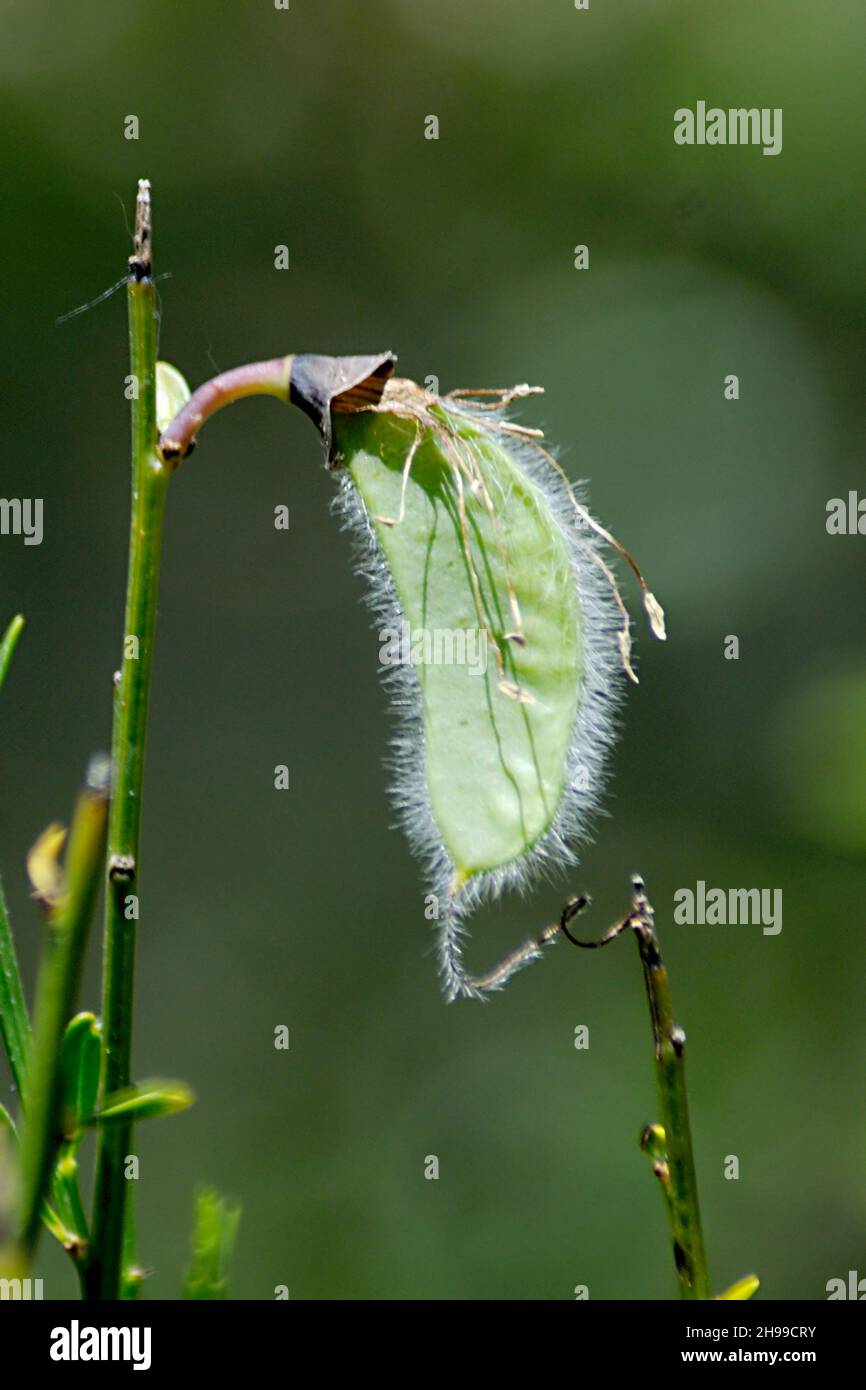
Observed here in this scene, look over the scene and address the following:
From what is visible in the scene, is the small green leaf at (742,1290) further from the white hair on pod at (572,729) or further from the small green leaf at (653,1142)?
the white hair on pod at (572,729)

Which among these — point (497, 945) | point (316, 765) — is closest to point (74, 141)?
point (316, 765)

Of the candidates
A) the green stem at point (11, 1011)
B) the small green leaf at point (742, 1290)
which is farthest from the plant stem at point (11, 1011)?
the small green leaf at point (742, 1290)

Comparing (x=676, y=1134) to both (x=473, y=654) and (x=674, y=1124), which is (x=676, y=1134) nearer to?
(x=674, y=1124)

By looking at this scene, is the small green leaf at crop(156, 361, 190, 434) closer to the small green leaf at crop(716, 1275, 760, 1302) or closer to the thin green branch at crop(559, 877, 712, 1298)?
the thin green branch at crop(559, 877, 712, 1298)

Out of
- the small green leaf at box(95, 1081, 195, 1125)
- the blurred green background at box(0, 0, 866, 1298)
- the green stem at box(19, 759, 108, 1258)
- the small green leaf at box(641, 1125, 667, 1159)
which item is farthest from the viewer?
the blurred green background at box(0, 0, 866, 1298)

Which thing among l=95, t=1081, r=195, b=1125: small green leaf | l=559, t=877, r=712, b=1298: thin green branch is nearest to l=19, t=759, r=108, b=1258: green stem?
l=95, t=1081, r=195, b=1125: small green leaf

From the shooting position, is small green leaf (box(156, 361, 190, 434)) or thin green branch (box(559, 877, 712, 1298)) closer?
thin green branch (box(559, 877, 712, 1298))

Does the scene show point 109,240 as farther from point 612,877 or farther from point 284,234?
point 612,877

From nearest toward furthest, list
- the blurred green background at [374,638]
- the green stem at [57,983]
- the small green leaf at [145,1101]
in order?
1. the green stem at [57,983]
2. the small green leaf at [145,1101]
3. the blurred green background at [374,638]
